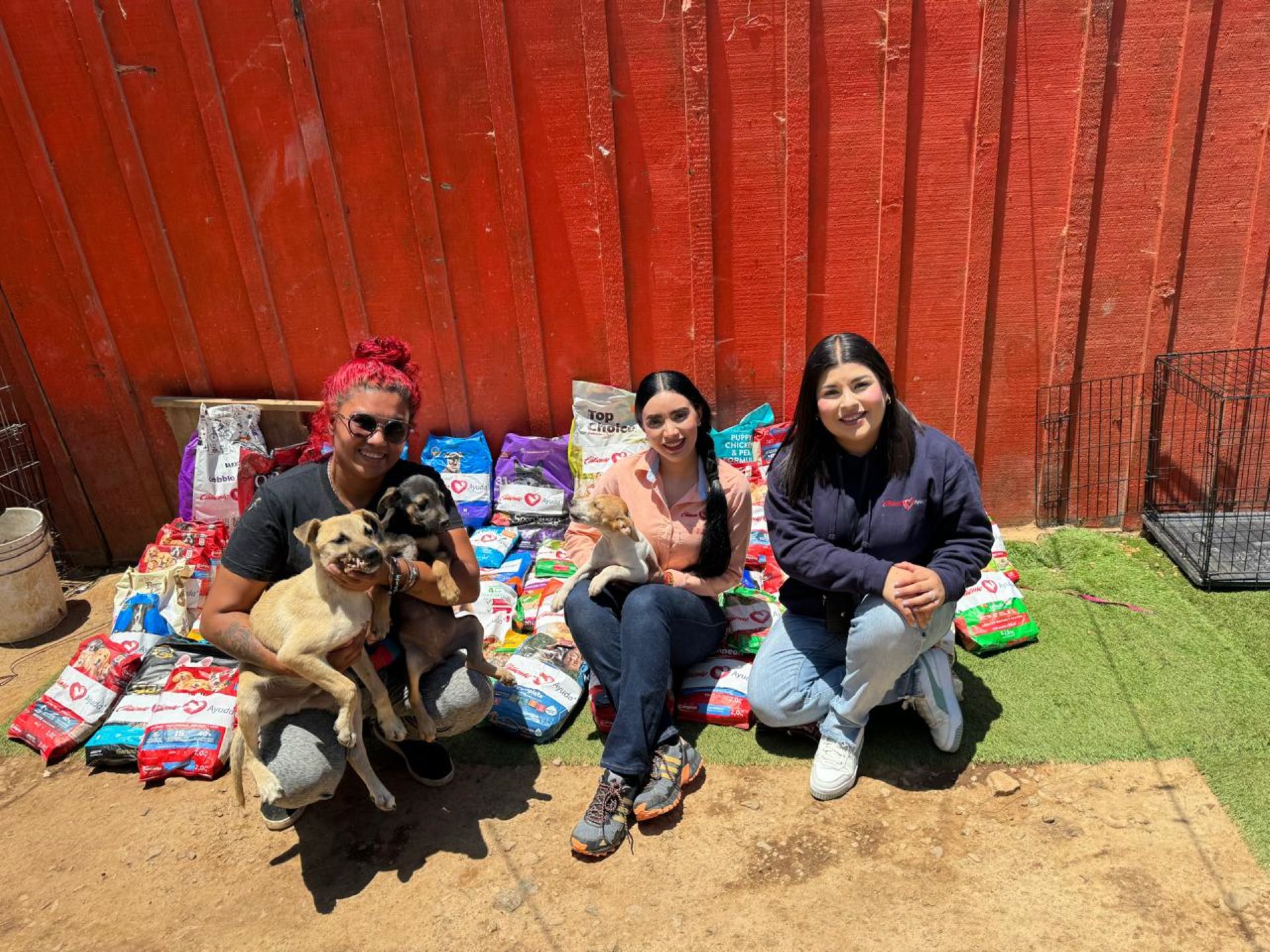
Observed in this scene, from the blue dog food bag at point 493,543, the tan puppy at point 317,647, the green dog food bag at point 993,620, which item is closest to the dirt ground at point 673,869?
the tan puppy at point 317,647

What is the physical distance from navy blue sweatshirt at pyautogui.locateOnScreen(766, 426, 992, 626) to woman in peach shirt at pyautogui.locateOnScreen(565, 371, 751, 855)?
341 millimetres

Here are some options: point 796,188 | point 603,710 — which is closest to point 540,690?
point 603,710

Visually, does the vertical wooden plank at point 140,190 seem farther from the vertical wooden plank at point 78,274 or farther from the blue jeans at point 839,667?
the blue jeans at point 839,667

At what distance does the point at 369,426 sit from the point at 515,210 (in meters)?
2.07

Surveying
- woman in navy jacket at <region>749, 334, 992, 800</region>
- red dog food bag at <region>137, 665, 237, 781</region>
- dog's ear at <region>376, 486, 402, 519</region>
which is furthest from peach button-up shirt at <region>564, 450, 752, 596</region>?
red dog food bag at <region>137, 665, 237, 781</region>

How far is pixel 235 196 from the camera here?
4438mm

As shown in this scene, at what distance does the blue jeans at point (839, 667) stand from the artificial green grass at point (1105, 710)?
22cm

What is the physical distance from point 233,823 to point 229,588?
0.99 metres

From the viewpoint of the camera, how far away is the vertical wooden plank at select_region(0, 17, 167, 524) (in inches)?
172

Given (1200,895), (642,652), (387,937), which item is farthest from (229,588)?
(1200,895)

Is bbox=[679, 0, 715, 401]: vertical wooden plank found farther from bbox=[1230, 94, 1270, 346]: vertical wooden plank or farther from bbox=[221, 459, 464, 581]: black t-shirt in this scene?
bbox=[1230, 94, 1270, 346]: vertical wooden plank

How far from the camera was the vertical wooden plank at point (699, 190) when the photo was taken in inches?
158

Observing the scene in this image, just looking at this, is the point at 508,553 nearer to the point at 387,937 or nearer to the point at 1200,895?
the point at 387,937

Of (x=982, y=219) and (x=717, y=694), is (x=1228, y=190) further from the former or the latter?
(x=717, y=694)
